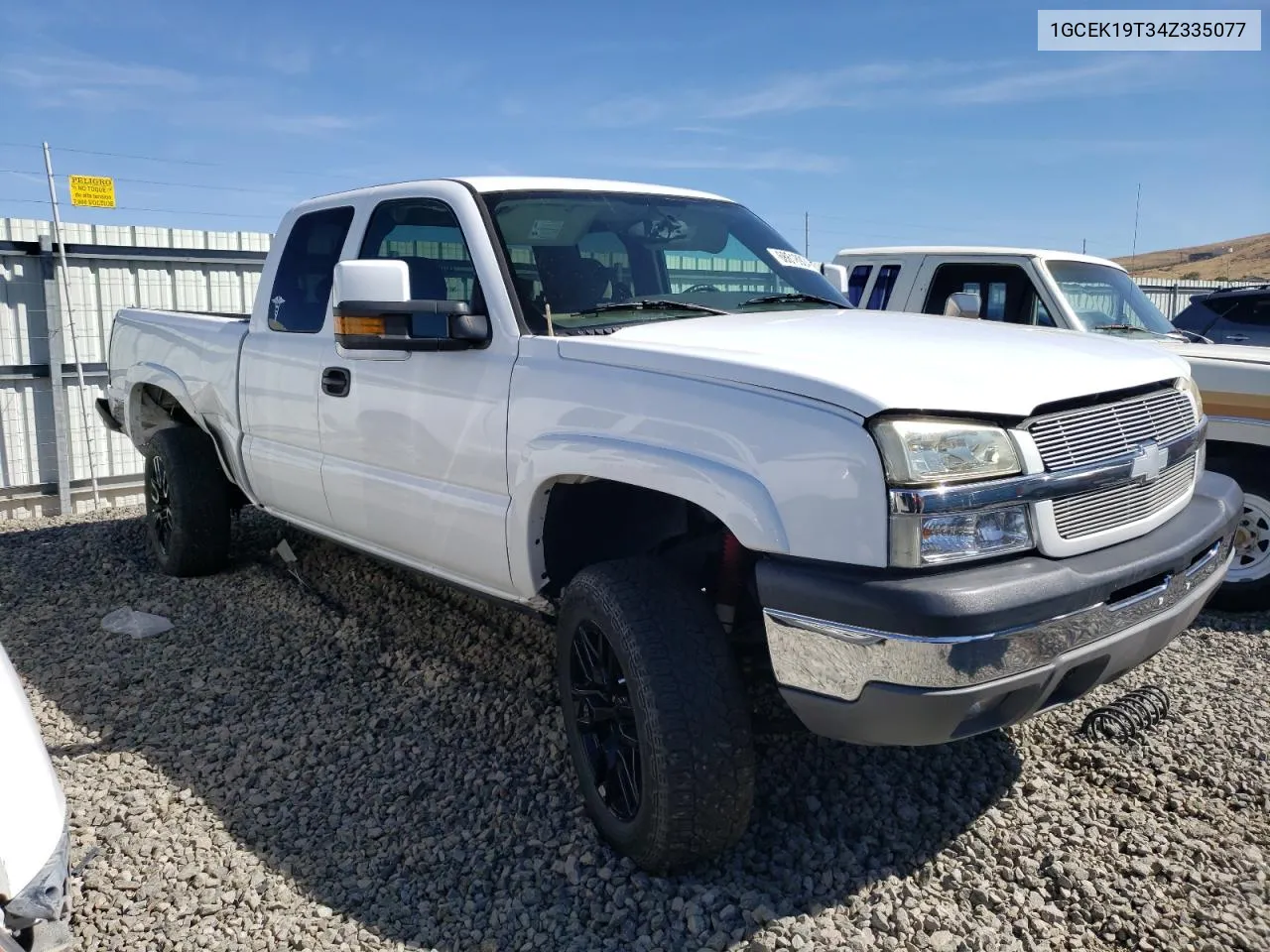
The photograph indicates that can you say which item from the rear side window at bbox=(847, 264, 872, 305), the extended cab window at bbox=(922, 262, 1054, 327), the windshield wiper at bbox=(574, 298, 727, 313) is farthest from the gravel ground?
the rear side window at bbox=(847, 264, 872, 305)

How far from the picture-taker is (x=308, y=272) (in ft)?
15.0

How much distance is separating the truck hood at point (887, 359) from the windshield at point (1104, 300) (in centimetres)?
326

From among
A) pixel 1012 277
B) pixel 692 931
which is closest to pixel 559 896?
pixel 692 931

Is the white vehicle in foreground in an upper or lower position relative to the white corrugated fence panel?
lower

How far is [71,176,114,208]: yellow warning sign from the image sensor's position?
8602 millimetres

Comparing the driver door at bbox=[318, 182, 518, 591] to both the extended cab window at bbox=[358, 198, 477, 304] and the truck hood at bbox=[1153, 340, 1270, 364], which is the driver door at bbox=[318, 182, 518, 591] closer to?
the extended cab window at bbox=[358, 198, 477, 304]

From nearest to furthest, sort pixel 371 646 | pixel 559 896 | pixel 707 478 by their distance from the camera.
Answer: pixel 707 478 < pixel 559 896 < pixel 371 646

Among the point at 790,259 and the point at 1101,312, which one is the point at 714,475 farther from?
the point at 1101,312

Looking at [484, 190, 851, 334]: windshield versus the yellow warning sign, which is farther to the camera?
the yellow warning sign

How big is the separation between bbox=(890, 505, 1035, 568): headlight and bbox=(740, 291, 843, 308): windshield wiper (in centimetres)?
149

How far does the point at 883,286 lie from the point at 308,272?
4.14 meters

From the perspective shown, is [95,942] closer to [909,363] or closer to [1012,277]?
[909,363]

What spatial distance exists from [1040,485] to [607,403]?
1.18 meters

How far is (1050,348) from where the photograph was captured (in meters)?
3.07
